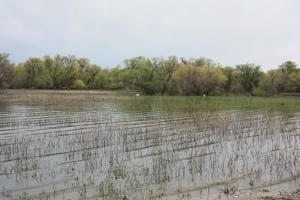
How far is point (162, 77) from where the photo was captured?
103 meters

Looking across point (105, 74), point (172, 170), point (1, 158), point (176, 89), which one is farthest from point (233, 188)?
point (105, 74)

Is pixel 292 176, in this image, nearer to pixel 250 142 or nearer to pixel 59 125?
pixel 250 142

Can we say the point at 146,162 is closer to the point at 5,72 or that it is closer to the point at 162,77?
the point at 5,72

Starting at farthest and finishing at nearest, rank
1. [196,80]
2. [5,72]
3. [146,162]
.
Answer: [196,80] < [5,72] < [146,162]

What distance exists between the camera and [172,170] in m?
13.5

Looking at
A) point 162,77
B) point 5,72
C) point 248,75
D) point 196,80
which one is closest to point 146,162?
point 5,72

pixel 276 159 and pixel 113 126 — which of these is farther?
pixel 113 126

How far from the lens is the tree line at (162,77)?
93.6 metres

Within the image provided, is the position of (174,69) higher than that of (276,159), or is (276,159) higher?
(174,69)

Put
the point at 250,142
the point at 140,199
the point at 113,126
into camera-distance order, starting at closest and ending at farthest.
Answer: the point at 140,199 → the point at 250,142 → the point at 113,126

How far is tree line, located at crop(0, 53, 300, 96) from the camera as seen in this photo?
307ft

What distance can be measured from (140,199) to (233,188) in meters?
2.92

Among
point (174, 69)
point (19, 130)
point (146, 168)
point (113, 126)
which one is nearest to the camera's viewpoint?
point (146, 168)

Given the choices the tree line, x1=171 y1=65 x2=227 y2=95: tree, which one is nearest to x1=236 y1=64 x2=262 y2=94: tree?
the tree line
